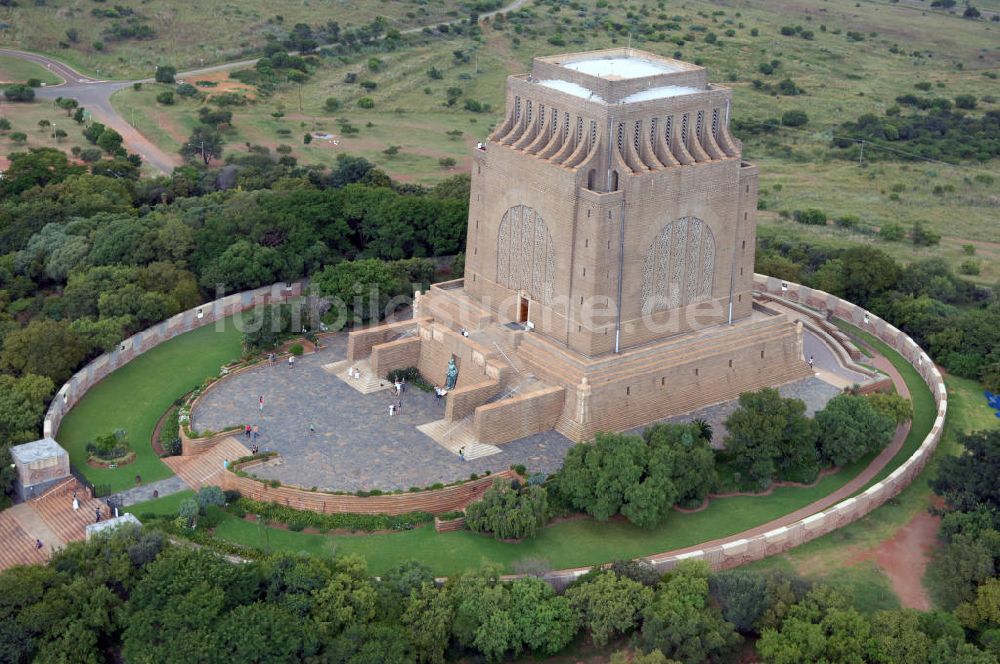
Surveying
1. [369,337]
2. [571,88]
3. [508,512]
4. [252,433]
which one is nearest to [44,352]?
[252,433]

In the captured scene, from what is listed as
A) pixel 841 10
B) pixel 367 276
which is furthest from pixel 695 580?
pixel 841 10

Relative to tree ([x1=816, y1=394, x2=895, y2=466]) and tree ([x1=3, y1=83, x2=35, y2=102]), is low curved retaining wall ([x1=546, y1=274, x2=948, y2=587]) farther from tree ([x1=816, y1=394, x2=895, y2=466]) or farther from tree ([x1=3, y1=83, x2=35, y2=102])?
tree ([x1=3, y1=83, x2=35, y2=102])

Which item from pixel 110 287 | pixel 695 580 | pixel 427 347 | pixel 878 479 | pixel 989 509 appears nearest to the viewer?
pixel 695 580

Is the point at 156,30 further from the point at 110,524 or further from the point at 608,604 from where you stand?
the point at 608,604

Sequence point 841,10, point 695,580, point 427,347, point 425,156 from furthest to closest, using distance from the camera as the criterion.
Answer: point 841,10
point 425,156
point 427,347
point 695,580

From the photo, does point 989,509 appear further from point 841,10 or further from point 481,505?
point 841,10

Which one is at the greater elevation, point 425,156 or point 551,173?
point 551,173

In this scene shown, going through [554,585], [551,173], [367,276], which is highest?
[551,173]

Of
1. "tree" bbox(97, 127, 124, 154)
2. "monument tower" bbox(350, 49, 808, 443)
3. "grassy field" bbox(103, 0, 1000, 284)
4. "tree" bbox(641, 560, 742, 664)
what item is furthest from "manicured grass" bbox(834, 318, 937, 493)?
"tree" bbox(97, 127, 124, 154)
